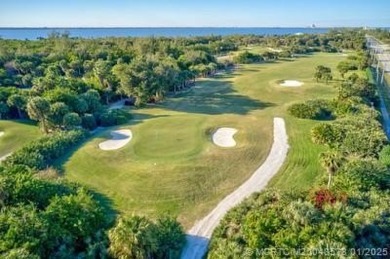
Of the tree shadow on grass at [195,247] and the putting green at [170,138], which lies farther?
the putting green at [170,138]

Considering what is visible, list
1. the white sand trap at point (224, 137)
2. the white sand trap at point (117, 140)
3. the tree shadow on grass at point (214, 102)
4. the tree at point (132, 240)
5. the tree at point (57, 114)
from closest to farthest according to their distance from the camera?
the tree at point (132, 240), the white sand trap at point (117, 140), the white sand trap at point (224, 137), the tree at point (57, 114), the tree shadow on grass at point (214, 102)

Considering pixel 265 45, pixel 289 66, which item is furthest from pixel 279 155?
pixel 265 45

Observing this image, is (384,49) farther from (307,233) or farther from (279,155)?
(307,233)

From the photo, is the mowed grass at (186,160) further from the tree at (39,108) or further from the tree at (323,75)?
the tree at (323,75)

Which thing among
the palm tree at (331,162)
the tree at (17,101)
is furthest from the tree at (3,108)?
the palm tree at (331,162)

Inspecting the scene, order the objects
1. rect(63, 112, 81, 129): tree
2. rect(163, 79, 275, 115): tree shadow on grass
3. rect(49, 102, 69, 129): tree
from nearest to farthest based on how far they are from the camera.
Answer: rect(63, 112, 81, 129): tree → rect(49, 102, 69, 129): tree → rect(163, 79, 275, 115): tree shadow on grass

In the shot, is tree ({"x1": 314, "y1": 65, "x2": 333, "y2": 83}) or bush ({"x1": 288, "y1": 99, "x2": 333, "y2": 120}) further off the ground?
tree ({"x1": 314, "y1": 65, "x2": 333, "y2": 83})

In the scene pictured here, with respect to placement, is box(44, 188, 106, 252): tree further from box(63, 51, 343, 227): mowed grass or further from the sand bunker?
the sand bunker

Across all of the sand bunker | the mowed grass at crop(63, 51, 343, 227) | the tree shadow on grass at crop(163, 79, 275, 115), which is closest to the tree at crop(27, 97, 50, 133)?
the mowed grass at crop(63, 51, 343, 227)
